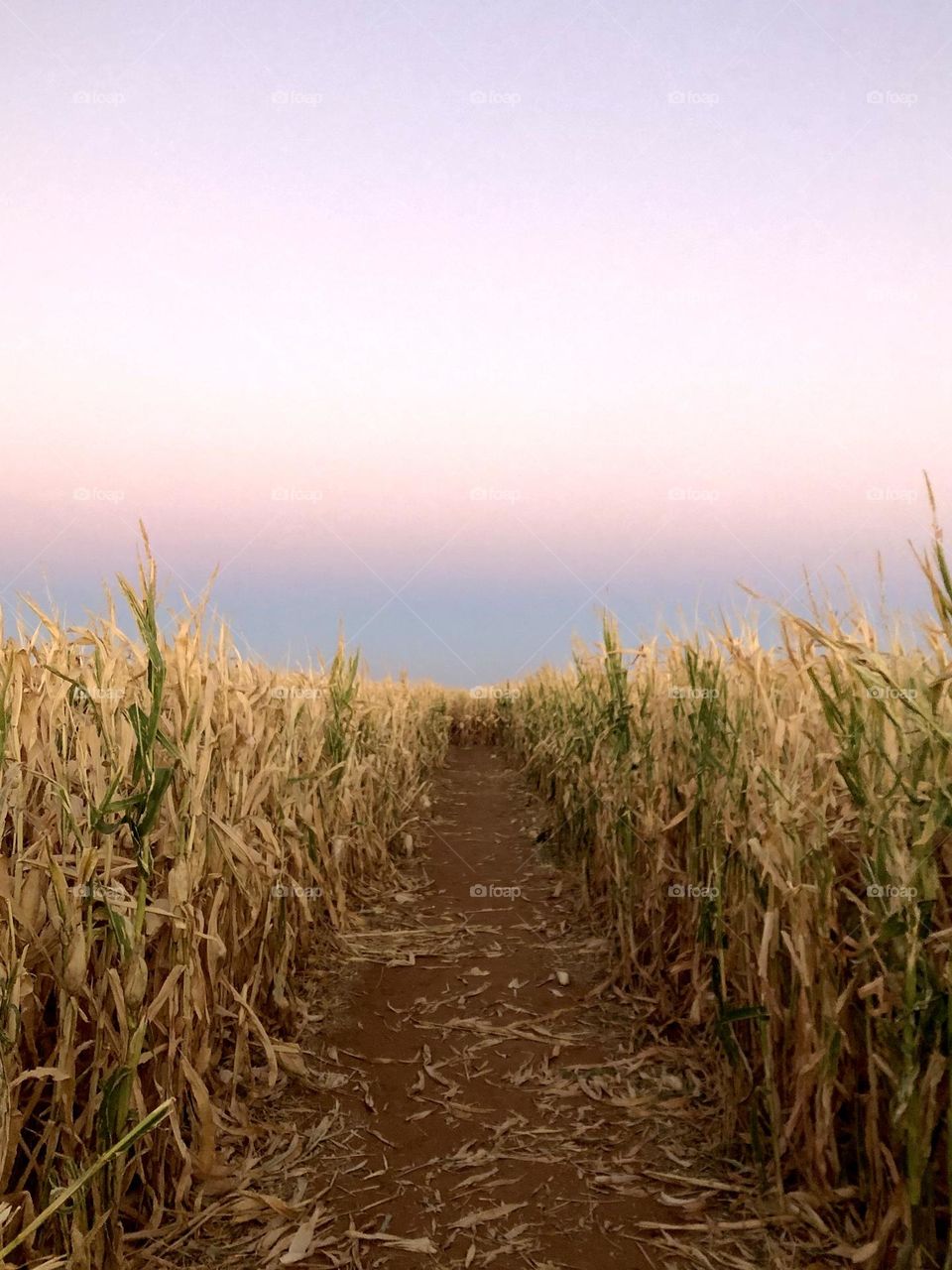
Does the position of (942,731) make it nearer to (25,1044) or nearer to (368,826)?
(25,1044)

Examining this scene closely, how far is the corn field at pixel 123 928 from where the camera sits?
230cm

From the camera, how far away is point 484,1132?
327 cm

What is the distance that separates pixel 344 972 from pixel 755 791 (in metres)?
2.68

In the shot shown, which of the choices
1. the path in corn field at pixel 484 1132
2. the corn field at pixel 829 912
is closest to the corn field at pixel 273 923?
the corn field at pixel 829 912

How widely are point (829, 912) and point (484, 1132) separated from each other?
1.56m

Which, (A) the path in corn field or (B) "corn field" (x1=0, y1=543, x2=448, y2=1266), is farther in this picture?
(A) the path in corn field

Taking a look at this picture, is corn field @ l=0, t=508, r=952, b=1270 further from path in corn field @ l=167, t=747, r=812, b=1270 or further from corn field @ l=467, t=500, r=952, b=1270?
path in corn field @ l=167, t=747, r=812, b=1270

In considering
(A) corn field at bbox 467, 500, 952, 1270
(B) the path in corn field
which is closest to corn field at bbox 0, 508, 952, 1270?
(A) corn field at bbox 467, 500, 952, 1270

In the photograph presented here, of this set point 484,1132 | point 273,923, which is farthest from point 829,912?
point 273,923

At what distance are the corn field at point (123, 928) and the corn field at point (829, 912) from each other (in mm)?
1748

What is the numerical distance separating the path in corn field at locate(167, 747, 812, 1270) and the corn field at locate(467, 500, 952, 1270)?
264 mm

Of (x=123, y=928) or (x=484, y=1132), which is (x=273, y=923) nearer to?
(x=484, y=1132)

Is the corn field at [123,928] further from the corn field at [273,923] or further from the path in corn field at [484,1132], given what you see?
the path in corn field at [484,1132]

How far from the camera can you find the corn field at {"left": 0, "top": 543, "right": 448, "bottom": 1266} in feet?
7.54
